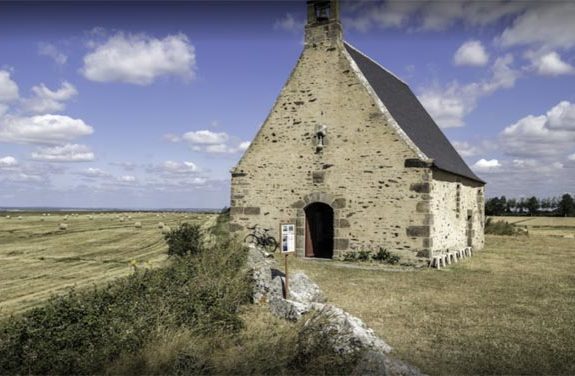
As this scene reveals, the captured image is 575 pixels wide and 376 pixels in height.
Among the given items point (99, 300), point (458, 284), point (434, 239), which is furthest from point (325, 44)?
point (99, 300)

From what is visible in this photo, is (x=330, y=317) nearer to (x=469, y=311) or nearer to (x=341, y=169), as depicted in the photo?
(x=469, y=311)

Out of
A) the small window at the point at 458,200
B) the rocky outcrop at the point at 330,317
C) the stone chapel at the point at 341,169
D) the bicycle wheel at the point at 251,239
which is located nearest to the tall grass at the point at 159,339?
the rocky outcrop at the point at 330,317

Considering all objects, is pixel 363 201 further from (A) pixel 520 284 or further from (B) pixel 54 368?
(B) pixel 54 368

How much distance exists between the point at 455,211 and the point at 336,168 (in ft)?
18.4

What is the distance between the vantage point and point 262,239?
1736cm

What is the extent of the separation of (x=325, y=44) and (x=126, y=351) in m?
14.1

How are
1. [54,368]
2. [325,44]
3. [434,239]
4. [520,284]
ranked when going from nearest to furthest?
[54,368] → [520,284] → [434,239] → [325,44]

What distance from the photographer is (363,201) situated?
51.1ft

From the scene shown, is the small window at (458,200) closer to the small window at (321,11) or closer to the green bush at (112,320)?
the small window at (321,11)

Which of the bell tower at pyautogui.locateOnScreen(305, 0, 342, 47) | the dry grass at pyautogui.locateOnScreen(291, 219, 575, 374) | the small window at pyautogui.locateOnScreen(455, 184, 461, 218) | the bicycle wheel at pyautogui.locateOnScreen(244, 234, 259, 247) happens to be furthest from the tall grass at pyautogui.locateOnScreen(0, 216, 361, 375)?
the small window at pyautogui.locateOnScreen(455, 184, 461, 218)

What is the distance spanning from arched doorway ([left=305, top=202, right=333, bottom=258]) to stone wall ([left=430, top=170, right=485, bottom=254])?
4070 millimetres

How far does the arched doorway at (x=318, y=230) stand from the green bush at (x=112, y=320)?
927 centimetres

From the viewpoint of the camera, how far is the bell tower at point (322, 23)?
55.2 ft

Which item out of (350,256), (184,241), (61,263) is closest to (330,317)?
(184,241)
